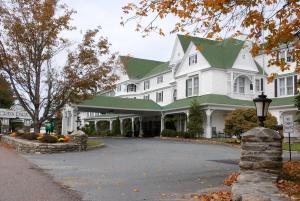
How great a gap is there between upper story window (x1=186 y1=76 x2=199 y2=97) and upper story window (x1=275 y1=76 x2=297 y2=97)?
7408 millimetres

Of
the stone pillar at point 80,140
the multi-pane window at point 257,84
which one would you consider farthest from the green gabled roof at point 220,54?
the stone pillar at point 80,140

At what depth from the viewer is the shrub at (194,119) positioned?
36312 mm

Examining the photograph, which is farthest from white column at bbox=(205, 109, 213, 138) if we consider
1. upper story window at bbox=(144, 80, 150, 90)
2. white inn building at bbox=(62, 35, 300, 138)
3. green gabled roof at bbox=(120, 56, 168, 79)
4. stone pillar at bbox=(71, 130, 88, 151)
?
green gabled roof at bbox=(120, 56, 168, 79)

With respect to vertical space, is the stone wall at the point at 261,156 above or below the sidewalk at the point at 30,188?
above

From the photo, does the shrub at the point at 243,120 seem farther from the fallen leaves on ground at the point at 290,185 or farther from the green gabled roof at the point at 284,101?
the fallen leaves on ground at the point at 290,185

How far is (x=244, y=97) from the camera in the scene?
39469 millimetres

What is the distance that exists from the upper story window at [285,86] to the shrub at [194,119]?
769 centimetres

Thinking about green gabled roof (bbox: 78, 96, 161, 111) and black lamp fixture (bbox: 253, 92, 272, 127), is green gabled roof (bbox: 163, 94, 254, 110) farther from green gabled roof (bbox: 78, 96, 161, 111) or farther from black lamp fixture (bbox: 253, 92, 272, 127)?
black lamp fixture (bbox: 253, 92, 272, 127)

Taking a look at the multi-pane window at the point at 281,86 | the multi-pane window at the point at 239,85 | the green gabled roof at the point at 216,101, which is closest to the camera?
the green gabled roof at the point at 216,101

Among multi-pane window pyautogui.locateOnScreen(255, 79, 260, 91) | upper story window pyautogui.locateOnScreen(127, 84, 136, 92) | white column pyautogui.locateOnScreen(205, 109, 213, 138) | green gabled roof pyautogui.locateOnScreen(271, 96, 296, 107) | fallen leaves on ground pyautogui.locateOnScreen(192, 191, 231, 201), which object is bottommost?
fallen leaves on ground pyautogui.locateOnScreen(192, 191, 231, 201)

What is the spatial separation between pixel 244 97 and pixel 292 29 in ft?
96.2

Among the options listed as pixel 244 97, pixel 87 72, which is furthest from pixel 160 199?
pixel 244 97

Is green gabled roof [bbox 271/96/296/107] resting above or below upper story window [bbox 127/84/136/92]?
below

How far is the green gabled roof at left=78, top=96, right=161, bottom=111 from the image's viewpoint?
41794 mm
